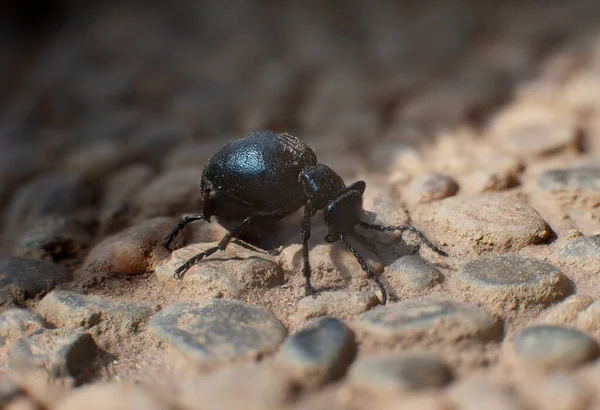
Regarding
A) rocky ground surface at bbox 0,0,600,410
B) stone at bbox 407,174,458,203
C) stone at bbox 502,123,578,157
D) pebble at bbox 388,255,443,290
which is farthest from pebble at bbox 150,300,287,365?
stone at bbox 502,123,578,157

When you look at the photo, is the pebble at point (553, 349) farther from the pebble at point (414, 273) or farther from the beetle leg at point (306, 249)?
the beetle leg at point (306, 249)

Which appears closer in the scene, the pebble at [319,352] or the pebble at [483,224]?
the pebble at [319,352]

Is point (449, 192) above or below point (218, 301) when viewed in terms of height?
above

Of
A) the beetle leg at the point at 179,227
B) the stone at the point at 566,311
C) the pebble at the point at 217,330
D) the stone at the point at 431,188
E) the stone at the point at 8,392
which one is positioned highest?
the stone at the point at 431,188

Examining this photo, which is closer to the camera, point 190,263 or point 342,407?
point 342,407

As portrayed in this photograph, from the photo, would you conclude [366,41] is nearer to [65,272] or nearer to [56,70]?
[56,70]

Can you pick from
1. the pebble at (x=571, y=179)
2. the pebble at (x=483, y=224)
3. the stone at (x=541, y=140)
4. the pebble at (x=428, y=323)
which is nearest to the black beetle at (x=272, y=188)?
the pebble at (x=483, y=224)

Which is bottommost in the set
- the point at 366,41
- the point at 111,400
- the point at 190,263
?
the point at 111,400

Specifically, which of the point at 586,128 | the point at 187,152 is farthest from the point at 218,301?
the point at 586,128
